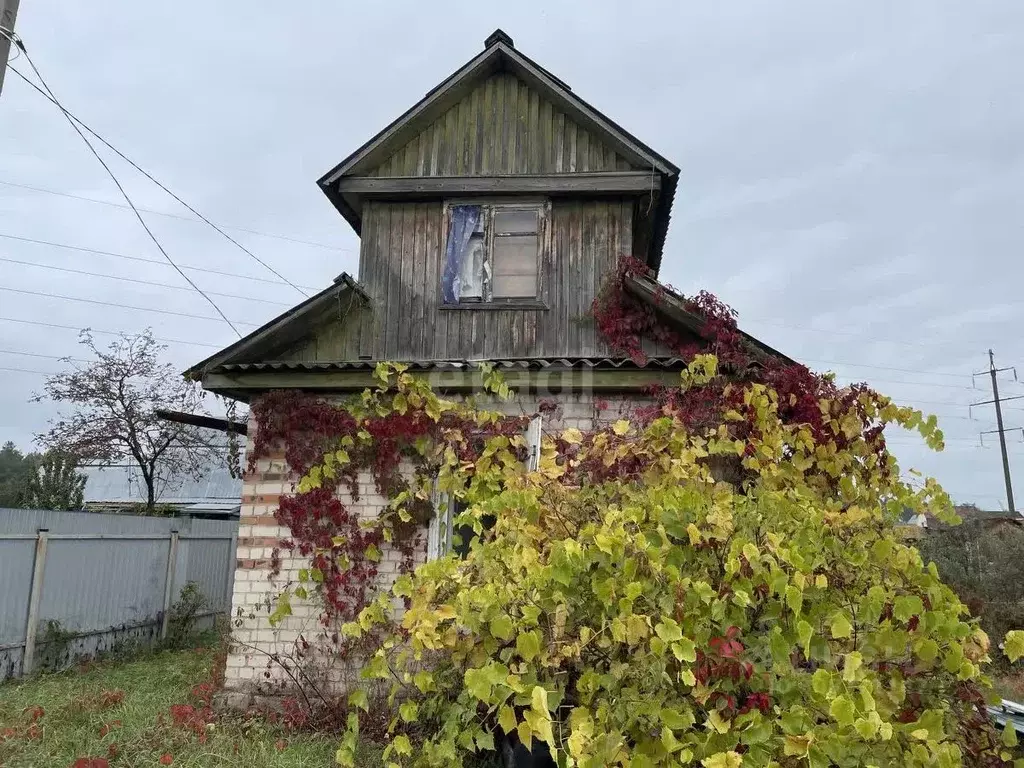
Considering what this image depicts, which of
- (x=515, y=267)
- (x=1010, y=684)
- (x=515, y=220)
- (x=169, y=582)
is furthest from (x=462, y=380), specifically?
(x=1010, y=684)

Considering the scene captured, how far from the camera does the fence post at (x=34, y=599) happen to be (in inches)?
324

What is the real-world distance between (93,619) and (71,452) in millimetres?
10249

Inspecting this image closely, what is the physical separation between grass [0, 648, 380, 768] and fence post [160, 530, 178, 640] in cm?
290

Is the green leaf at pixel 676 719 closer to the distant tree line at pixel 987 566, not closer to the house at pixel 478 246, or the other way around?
the house at pixel 478 246

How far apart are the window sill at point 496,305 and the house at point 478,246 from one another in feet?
0.05

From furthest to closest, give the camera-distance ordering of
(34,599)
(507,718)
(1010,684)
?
(1010,684) → (34,599) → (507,718)

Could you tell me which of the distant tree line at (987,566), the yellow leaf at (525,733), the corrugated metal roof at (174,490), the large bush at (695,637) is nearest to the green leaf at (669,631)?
the large bush at (695,637)

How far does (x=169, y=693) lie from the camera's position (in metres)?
7.10

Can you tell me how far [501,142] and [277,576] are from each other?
5019 millimetres

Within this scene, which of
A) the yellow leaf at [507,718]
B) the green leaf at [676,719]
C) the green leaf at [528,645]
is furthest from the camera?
the green leaf at [528,645]

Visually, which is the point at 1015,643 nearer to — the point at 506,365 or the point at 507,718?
the point at 507,718

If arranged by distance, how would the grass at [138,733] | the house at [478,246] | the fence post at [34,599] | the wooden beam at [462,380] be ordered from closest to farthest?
the grass at [138,733], the wooden beam at [462,380], the house at [478,246], the fence post at [34,599]

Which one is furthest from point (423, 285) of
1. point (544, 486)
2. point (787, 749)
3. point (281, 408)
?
point (787, 749)

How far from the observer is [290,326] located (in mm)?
6883
